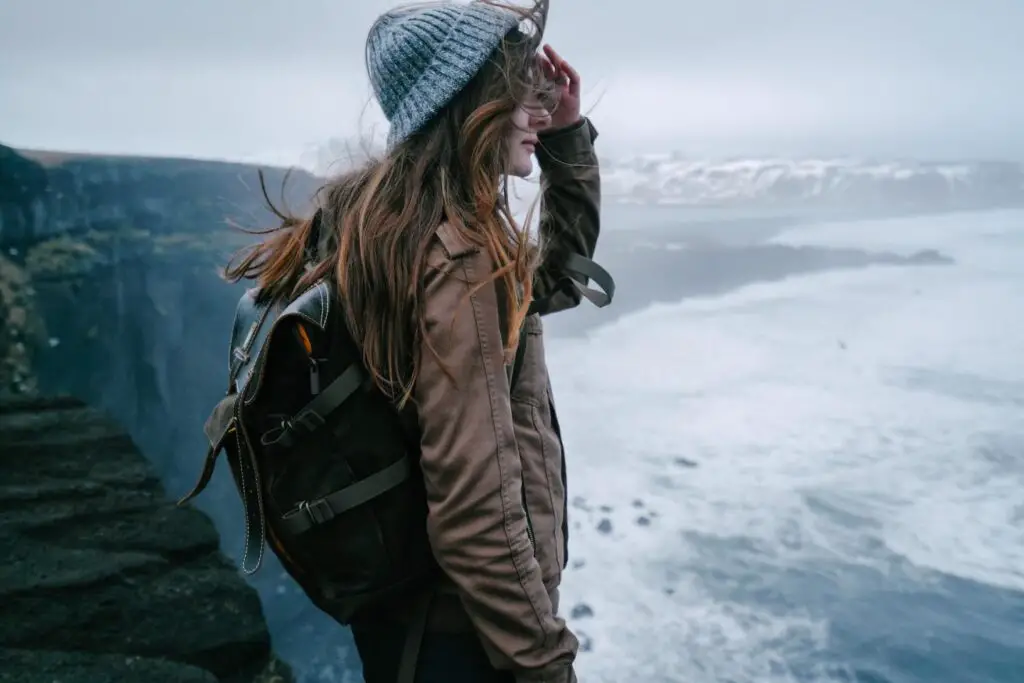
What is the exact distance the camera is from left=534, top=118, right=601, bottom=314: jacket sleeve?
3.10ft

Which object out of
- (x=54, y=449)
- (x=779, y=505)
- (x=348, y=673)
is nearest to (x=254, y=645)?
(x=348, y=673)

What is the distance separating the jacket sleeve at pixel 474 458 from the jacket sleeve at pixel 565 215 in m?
0.31

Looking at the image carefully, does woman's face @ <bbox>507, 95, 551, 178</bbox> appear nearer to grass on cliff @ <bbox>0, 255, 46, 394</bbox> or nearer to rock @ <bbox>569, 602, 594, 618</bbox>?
rock @ <bbox>569, 602, 594, 618</bbox>

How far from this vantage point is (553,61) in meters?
0.82

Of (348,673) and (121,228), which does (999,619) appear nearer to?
(348,673)

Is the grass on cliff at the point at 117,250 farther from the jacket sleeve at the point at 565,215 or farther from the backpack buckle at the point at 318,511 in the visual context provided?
the backpack buckle at the point at 318,511

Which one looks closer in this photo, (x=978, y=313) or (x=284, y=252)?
(x=284, y=252)

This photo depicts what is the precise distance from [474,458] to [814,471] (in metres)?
1.35

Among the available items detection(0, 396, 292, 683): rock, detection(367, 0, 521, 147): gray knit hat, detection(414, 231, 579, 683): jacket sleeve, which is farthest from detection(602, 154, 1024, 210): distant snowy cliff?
detection(414, 231, 579, 683): jacket sleeve

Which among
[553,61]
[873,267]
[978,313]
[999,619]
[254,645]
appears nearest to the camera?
[553,61]

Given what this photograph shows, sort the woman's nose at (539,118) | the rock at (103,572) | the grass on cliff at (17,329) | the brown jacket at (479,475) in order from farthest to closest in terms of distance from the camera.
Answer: the grass on cliff at (17,329), the rock at (103,572), the woman's nose at (539,118), the brown jacket at (479,475)

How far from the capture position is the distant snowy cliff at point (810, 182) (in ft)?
7.28

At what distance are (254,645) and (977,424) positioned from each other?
5.35ft

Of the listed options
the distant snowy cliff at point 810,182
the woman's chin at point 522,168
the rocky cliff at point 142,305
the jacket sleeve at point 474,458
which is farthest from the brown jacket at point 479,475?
the distant snowy cliff at point 810,182
